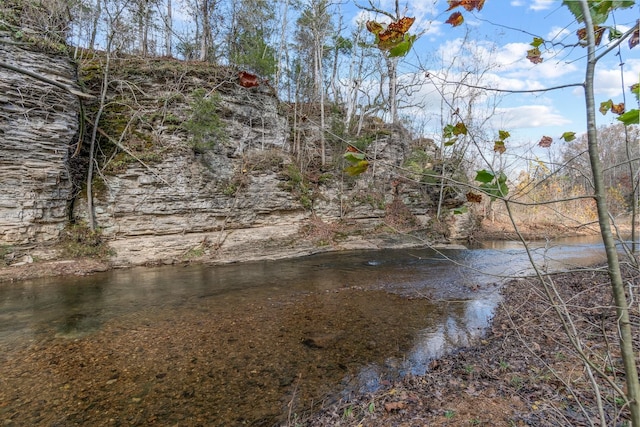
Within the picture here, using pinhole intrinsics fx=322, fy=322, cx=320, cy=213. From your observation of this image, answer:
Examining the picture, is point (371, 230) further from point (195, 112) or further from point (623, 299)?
point (623, 299)

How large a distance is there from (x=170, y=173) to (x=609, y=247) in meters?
14.4

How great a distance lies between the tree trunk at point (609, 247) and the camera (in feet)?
3.93

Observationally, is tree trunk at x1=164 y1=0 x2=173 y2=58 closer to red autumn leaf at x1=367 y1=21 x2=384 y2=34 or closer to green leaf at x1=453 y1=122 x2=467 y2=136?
red autumn leaf at x1=367 y1=21 x2=384 y2=34

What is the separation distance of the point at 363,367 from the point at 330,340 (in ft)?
3.34

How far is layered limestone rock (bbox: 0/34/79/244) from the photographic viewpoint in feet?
34.3

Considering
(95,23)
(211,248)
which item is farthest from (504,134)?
(95,23)

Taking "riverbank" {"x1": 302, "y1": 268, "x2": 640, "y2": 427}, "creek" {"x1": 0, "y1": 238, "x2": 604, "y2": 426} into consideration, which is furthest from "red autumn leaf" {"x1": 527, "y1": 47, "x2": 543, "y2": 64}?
"riverbank" {"x1": 302, "y1": 268, "x2": 640, "y2": 427}

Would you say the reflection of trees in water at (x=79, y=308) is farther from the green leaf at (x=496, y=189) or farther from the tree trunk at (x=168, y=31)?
the tree trunk at (x=168, y=31)

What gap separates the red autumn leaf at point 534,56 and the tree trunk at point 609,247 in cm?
31

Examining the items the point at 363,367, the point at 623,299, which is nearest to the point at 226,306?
the point at 363,367

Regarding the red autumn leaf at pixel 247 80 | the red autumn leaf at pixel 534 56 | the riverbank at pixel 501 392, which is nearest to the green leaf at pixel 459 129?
the red autumn leaf at pixel 534 56

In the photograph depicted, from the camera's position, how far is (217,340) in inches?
220

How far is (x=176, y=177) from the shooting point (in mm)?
13508

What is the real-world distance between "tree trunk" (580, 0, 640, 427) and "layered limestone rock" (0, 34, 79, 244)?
13812 millimetres
